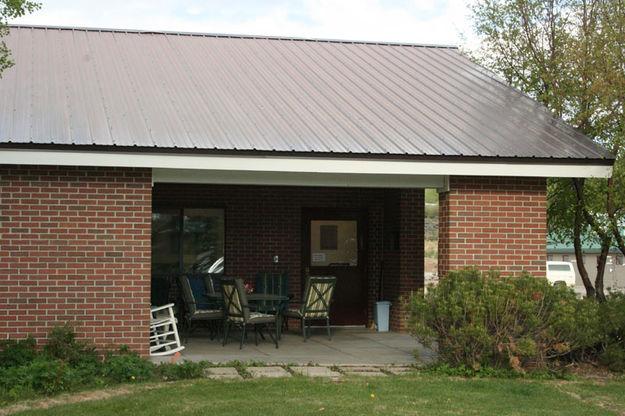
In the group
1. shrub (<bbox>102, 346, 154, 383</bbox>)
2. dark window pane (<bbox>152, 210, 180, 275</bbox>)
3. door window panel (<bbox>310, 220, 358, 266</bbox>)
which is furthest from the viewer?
door window panel (<bbox>310, 220, 358, 266</bbox>)

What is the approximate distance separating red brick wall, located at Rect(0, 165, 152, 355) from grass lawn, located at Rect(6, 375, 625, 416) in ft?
4.97

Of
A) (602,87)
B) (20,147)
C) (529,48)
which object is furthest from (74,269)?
(529,48)

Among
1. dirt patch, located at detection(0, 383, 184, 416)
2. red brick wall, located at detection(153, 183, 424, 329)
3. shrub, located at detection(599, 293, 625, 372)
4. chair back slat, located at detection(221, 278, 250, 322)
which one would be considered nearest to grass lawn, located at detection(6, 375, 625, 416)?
dirt patch, located at detection(0, 383, 184, 416)

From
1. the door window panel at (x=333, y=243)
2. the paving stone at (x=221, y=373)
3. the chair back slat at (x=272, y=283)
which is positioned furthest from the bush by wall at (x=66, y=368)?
the door window panel at (x=333, y=243)

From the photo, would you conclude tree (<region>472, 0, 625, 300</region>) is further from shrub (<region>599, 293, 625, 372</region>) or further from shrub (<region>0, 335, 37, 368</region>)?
shrub (<region>0, 335, 37, 368</region>)

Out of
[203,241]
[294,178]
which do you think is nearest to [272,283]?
[203,241]

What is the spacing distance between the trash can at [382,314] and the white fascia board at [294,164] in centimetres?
443

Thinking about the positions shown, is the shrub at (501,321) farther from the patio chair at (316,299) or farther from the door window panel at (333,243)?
the door window panel at (333,243)

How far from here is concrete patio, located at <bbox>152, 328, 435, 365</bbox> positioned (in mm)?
9852

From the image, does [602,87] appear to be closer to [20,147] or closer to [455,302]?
[455,302]

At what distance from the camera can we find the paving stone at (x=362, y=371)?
348 inches

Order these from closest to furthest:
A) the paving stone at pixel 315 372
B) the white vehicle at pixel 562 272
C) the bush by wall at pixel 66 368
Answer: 1. the bush by wall at pixel 66 368
2. the paving stone at pixel 315 372
3. the white vehicle at pixel 562 272

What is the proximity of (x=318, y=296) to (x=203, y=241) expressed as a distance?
292 centimetres

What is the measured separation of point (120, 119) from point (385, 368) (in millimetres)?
4314
